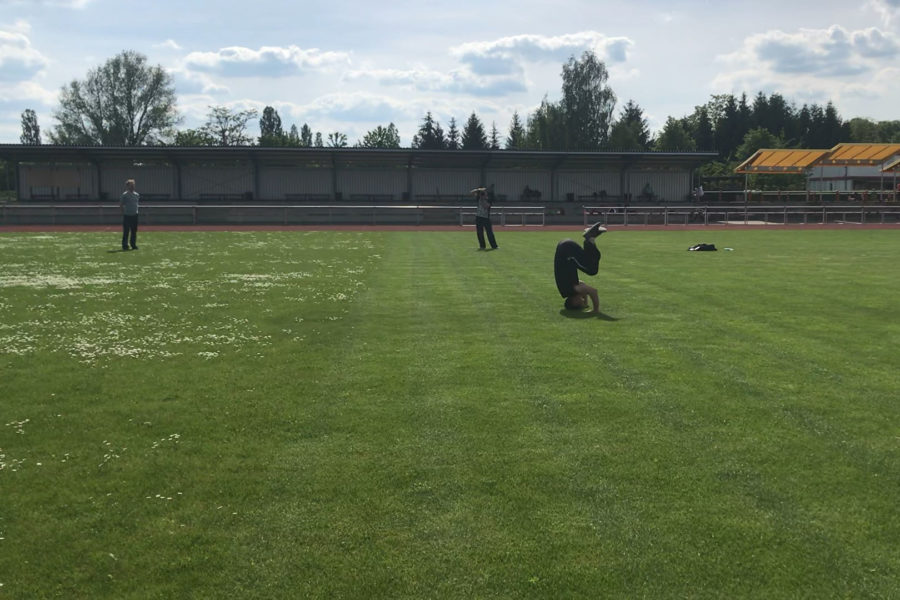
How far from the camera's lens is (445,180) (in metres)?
53.3

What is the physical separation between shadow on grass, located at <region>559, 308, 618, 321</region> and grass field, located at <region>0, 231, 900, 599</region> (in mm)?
79

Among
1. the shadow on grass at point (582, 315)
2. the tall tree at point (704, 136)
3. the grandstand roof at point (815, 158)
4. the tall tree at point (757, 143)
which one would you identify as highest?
the tall tree at point (704, 136)

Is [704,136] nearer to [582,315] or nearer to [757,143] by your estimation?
[757,143]

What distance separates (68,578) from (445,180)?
5091 cm

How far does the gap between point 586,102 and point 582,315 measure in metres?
83.4

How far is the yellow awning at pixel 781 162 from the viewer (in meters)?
49.5

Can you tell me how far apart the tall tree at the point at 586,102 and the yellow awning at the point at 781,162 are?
37.5 m

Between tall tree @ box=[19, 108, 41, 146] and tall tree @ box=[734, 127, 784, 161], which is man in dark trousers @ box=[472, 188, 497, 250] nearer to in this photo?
tall tree @ box=[734, 127, 784, 161]

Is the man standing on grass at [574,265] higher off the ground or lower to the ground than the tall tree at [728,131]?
lower

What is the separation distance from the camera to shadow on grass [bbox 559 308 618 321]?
10.2 m

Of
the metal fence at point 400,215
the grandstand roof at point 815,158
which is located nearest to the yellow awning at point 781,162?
the grandstand roof at point 815,158

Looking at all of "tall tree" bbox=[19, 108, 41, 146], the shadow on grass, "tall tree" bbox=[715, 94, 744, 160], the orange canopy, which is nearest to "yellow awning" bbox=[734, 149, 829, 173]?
the orange canopy

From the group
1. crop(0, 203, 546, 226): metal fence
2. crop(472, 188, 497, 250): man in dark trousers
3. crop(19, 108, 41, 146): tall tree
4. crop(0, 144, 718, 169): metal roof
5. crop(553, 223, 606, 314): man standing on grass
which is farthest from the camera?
crop(19, 108, 41, 146): tall tree

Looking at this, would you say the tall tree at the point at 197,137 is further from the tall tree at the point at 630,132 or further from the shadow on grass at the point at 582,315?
the shadow on grass at the point at 582,315
